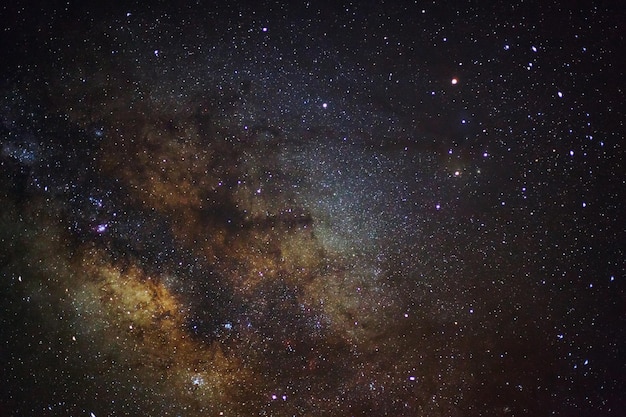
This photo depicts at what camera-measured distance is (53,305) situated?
2.51 m

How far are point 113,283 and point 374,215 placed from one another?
1.77 meters

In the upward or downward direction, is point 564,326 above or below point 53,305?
below

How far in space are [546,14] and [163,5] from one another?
2.40 metres

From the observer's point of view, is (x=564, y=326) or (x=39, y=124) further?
(x=564, y=326)

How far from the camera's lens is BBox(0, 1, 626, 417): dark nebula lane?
2277 mm

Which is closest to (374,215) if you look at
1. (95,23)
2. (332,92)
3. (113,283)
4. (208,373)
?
(332,92)

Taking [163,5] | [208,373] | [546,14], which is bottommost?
[208,373]

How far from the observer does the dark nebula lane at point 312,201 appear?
89.7 inches

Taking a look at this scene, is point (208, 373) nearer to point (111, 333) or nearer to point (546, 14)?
point (111, 333)

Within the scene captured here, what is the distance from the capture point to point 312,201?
7.66ft

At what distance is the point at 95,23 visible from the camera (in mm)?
2295

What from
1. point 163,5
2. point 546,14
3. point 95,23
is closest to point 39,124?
point 95,23

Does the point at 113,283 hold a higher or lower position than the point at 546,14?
lower

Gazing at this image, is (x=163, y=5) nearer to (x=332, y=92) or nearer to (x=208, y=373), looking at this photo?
(x=332, y=92)
